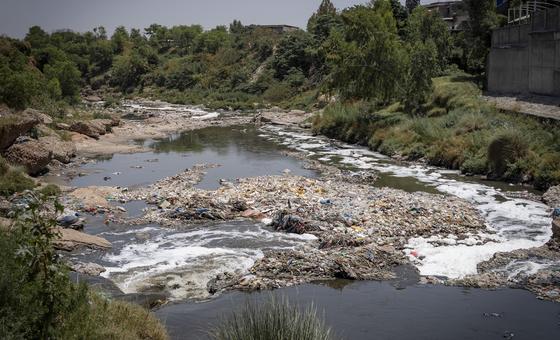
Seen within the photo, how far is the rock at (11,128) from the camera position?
81.4 feet

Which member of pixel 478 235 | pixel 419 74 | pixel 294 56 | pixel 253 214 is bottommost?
pixel 478 235

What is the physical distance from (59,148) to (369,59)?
19.9 m

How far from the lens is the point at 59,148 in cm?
3033

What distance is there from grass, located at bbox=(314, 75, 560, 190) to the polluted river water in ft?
4.11

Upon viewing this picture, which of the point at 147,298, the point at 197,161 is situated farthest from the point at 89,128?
the point at 147,298

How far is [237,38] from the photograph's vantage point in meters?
96.4

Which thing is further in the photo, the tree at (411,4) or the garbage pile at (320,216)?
the tree at (411,4)

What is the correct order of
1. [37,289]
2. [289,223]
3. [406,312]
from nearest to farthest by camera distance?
1. [37,289]
2. [406,312]
3. [289,223]

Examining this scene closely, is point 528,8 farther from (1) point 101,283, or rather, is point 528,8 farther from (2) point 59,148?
(1) point 101,283

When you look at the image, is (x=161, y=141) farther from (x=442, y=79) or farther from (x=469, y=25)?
(x=469, y=25)

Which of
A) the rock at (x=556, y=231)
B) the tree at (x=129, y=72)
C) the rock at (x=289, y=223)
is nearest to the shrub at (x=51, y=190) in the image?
the rock at (x=289, y=223)

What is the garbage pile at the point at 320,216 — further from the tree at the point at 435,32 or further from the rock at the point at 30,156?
the tree at the point at 435,32

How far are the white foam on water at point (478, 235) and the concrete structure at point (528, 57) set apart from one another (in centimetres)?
909

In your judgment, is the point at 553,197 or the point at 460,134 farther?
the point at 460,134
